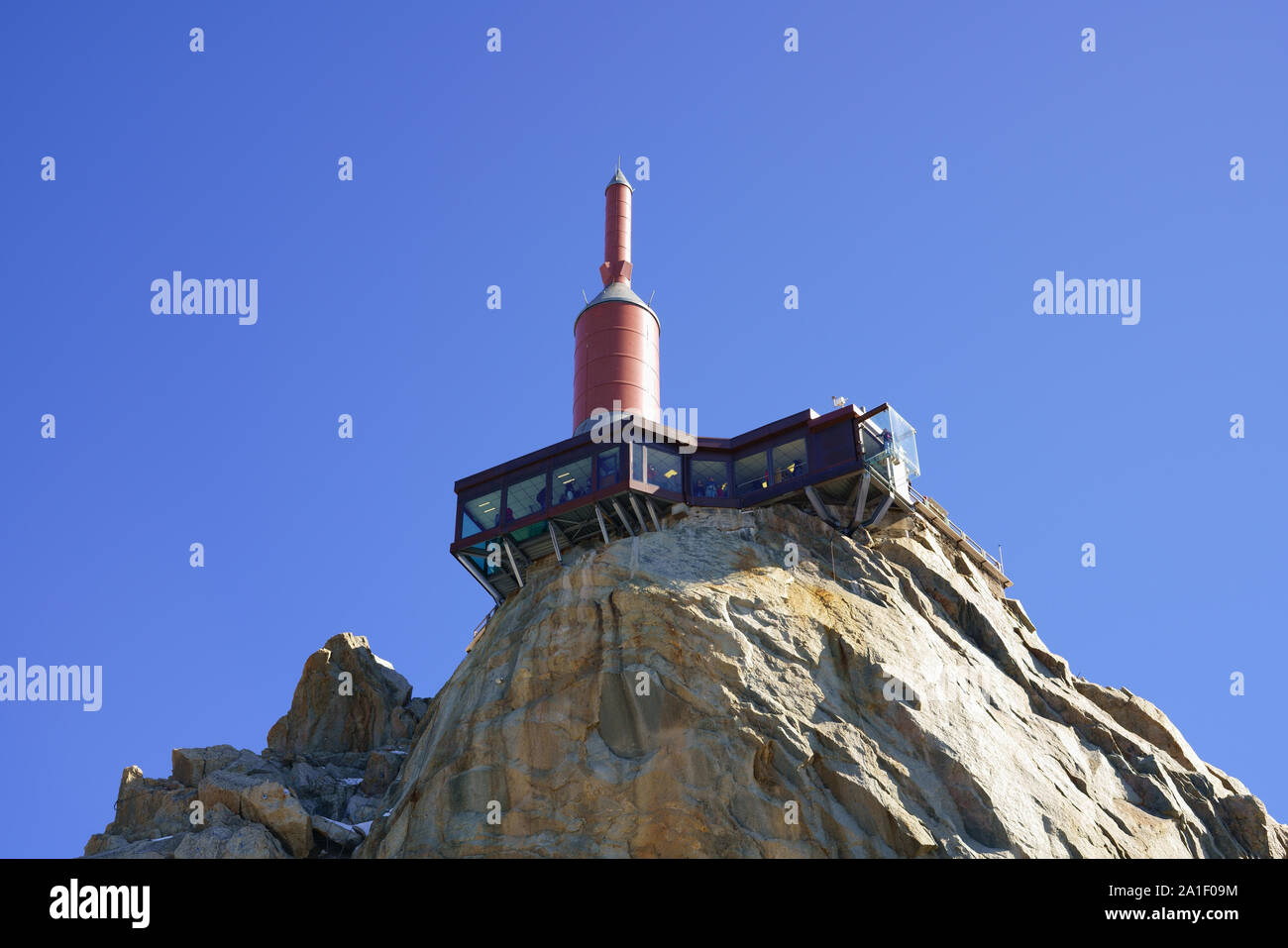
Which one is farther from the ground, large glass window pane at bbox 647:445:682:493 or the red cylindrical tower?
the red cylindrical tower

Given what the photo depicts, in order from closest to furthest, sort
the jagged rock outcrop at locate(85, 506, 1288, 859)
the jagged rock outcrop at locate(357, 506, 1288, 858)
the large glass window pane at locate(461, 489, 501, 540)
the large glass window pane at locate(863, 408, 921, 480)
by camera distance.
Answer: the jagged rock outcrop at locate(357, 506, 1288, 858)
the jagged rock outcrop at locate(85, 506, 1288, 859)
the large glass window pane at locate(863, 408, 921, 480)
the large glass window pane at locate(461, 489, 501, 540)

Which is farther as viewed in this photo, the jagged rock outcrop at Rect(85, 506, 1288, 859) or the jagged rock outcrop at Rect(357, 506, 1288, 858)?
the jagged rock outcrop at Rect(85, 506, 1288, 859)

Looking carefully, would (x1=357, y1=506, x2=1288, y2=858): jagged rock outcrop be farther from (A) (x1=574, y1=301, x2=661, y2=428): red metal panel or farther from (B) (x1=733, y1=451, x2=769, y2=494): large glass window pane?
(A) (x1=574, y1=301, x2=661, y2=428): red metal panel

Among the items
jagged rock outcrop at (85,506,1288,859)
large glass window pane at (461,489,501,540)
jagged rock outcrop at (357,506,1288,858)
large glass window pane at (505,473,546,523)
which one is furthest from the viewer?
large glass window pane at (461,489,501,540)

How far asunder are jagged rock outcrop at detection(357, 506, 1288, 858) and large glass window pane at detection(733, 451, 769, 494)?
6.91 feet

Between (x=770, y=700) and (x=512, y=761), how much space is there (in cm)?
1065

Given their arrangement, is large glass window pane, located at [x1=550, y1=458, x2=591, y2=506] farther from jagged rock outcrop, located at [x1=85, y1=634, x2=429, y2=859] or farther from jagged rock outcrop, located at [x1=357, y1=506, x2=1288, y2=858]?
jagged rock outcrop, located at [x1=85, y1=634, x2=429, y2=859]

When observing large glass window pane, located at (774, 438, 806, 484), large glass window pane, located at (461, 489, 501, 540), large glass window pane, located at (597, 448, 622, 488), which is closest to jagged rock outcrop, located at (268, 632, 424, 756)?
large glass window pane, located at (461, 489, 501, 540)

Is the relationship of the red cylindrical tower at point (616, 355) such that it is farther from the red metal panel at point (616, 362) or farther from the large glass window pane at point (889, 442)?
the large glass window pane at point (889, 442)

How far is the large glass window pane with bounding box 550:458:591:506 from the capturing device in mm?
69000

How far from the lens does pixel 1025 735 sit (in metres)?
61.6

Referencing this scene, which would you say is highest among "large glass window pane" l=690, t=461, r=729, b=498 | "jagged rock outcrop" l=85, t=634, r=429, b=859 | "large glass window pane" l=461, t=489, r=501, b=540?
"large glass window pane" l=690, t=461, r=729, b=498
